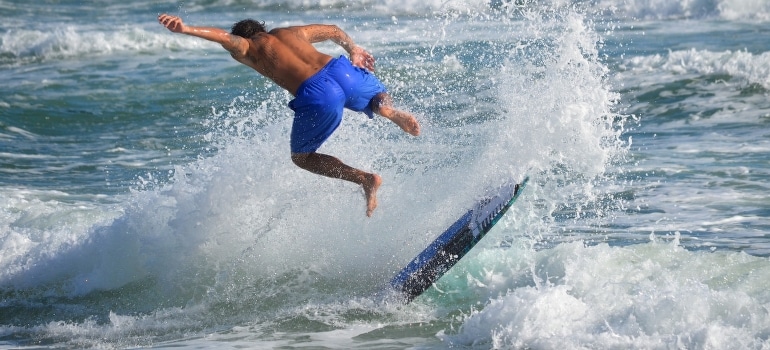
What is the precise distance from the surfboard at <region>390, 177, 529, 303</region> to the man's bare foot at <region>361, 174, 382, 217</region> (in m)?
0.54

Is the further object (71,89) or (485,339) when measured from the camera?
(71,89)

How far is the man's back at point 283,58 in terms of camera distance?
746 centimetres

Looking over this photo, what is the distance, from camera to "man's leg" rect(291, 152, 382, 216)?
25.0ft

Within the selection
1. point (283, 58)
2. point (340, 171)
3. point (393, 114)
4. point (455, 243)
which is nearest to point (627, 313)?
point (455, 243)

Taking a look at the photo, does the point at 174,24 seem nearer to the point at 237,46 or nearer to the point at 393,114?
the point at 237,46

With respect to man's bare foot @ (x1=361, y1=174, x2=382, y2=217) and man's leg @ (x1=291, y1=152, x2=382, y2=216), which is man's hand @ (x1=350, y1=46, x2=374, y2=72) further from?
man's bare foot @ (x1=361, y1=174, x2=382, y2=217)

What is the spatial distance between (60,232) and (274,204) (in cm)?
213

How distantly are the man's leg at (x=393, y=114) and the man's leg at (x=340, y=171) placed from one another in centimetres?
46

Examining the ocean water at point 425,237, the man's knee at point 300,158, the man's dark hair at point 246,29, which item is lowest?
the ocean water at point 425,237

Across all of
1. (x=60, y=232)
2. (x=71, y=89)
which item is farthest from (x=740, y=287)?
(x=71, y=89)

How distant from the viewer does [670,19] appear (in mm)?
23188

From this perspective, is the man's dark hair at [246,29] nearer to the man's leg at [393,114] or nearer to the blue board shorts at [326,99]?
the blue board shorts at [326,99]

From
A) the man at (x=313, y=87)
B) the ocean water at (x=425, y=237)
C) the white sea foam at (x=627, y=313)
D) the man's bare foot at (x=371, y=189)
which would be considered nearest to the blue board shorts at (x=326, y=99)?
the man at (x=313, y=87)

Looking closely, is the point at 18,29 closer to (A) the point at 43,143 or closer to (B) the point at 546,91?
(A) the point at 43,143
